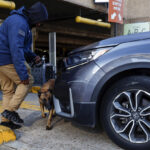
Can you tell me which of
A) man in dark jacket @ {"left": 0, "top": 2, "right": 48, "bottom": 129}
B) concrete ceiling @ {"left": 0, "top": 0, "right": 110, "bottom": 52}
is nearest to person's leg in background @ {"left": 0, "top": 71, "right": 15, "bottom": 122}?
man in dark jacket @ {"left": 0, "top": 2, "right": 48, "bottom": 129}

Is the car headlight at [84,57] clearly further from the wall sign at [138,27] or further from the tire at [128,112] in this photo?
the wall sign at [138,27]

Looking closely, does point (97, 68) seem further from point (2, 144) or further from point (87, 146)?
point (2, 144)

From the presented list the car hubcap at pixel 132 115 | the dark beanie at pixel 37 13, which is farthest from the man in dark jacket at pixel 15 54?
the car hubcap at pixel 132 115

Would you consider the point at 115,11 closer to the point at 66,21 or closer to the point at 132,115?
the point at 132,115

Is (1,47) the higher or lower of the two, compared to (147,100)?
higher

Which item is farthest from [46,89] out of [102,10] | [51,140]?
[102,10]

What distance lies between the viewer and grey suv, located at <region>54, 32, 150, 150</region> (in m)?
2.10

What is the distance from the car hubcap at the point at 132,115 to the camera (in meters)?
2.09

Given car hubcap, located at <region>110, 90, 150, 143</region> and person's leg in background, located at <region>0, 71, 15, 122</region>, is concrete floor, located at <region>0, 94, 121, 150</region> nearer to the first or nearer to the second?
car hubcap, located at <region>110, 90, 150, 143</region>

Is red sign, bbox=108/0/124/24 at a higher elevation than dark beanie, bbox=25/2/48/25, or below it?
higher

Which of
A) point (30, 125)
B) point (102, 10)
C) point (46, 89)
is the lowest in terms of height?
point (30, 125)

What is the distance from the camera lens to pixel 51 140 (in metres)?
2.49

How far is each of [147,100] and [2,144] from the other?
1743mm

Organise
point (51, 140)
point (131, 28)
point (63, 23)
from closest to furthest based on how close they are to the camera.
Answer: point (51, 140) → point (131, 28) → point (63, 23)
